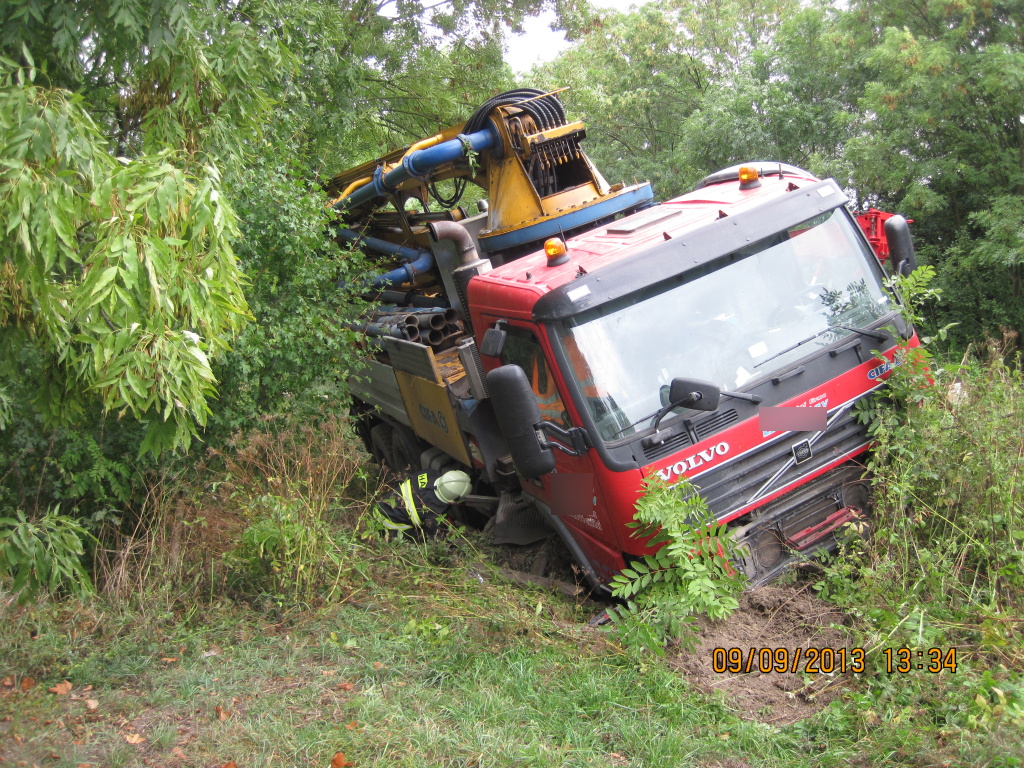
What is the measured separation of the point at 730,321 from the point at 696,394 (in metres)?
0.68

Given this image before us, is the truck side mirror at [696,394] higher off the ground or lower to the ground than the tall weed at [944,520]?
higher

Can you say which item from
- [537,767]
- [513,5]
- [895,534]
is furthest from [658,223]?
[513,5]

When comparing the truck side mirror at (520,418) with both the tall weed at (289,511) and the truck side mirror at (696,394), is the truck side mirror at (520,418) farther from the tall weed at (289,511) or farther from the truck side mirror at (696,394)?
the tall weed at (289,511)

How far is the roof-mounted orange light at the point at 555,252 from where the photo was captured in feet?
16.2

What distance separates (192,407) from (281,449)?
2.31 metres

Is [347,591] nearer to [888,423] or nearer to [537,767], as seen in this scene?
[537,767]

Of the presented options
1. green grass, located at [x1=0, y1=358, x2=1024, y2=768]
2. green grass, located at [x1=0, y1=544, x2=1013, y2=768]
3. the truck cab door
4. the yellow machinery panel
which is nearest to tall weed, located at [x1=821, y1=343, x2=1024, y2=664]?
green grass, located at [x1=0, y1=358, x2=1024, y2=768]

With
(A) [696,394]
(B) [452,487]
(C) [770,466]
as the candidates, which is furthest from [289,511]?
(C) [770,466]

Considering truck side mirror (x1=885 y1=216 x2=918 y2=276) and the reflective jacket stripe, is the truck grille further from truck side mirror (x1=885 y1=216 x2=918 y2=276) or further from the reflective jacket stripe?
the reflective jacket stripe

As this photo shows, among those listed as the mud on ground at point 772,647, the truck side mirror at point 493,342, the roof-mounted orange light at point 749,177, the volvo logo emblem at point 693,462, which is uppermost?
the roof-mounted orange light at point 749,177

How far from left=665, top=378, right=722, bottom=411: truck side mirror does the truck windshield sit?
25cm

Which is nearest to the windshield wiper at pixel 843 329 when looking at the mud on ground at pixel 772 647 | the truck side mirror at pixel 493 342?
the mud on ground at pixel 772 647

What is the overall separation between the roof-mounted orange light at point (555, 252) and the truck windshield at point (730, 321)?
1.95 feet

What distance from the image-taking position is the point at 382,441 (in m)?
9.26
